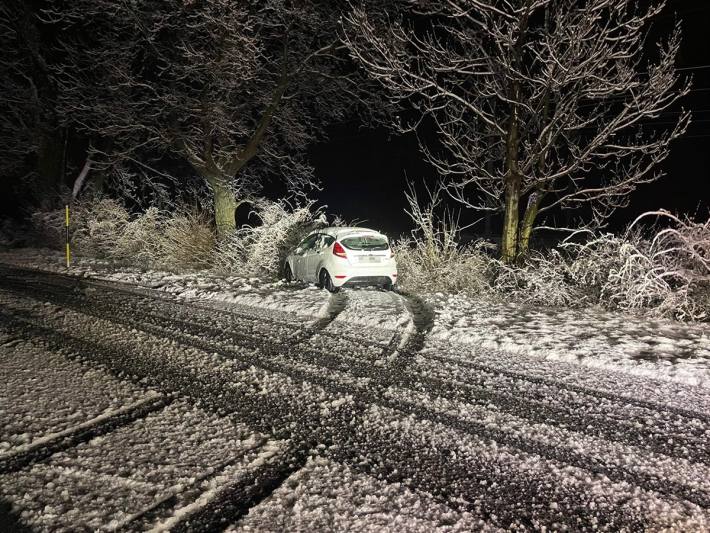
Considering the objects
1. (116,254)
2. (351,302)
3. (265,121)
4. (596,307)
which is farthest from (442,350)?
(116,254)

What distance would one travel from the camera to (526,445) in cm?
444

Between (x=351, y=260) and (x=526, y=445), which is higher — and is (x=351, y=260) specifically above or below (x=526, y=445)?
above

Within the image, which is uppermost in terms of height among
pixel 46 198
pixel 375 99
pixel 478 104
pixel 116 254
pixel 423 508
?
pixel 375 99

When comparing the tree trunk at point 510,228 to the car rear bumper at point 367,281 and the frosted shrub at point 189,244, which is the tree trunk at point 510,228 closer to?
the car rear bumper at point 367,281

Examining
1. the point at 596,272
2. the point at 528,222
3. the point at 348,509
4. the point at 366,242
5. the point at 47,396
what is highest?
the point at 528,222

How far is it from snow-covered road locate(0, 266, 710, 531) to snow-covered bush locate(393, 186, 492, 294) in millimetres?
4789

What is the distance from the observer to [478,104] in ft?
44.2

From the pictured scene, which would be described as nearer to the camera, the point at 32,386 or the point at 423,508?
the point at 423,508

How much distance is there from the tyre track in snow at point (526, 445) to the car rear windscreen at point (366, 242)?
620 cm

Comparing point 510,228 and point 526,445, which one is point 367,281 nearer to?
point 510,228

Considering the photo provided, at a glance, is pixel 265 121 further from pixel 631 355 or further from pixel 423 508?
pixel 423 508

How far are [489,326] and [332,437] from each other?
189 inches

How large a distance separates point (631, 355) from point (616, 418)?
234 cm

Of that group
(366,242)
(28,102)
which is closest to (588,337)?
(366,242)
